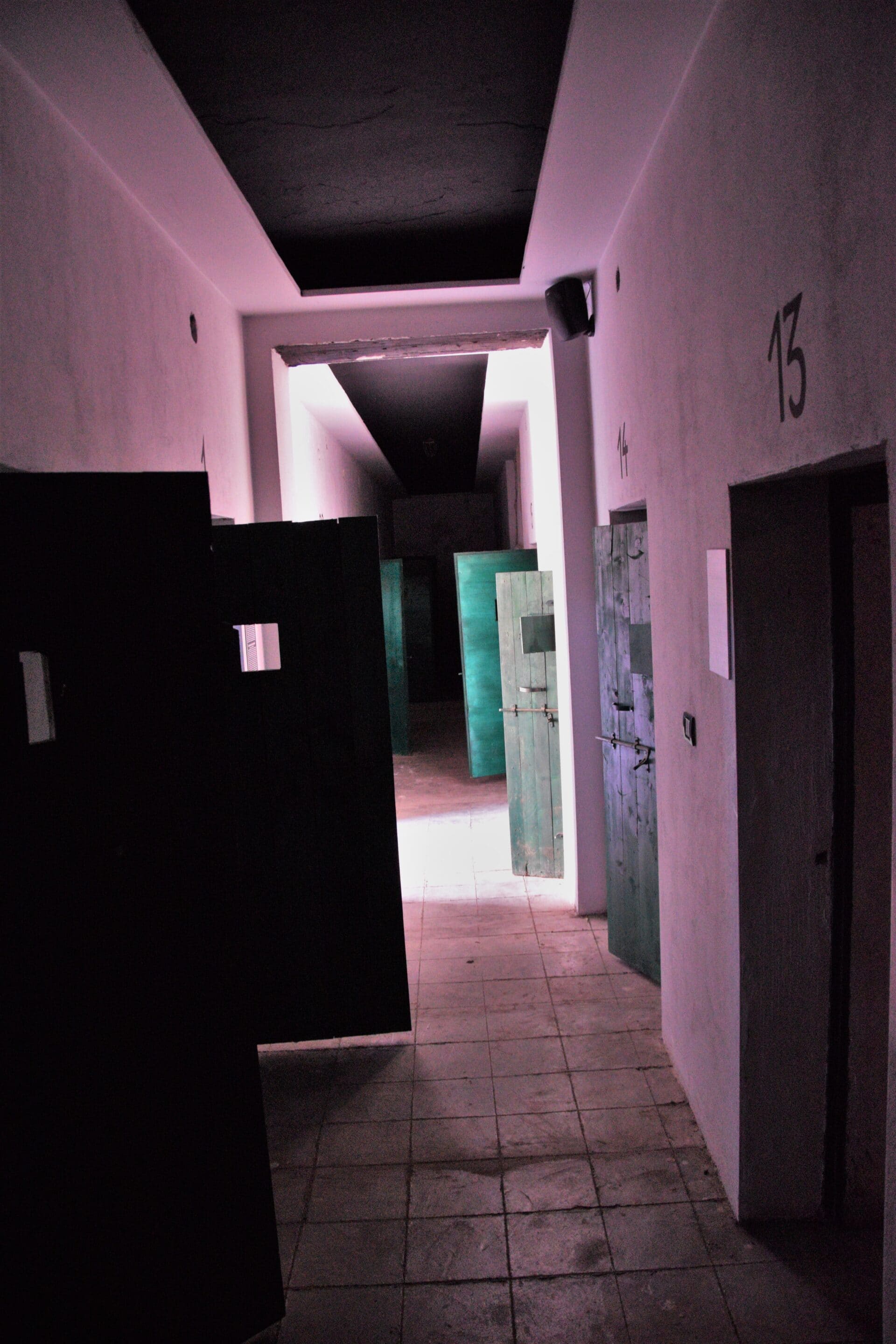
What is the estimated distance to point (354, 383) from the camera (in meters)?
7.66

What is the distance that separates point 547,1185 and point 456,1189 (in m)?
0.29

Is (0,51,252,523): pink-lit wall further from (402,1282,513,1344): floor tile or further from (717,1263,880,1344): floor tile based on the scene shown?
(717,1263,880,1344): floor tile

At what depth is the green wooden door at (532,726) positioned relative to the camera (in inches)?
238

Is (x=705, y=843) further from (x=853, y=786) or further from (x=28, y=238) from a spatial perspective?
(x=28, y=238)

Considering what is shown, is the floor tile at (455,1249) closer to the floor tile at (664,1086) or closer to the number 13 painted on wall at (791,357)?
the floor tile at (664,1086)

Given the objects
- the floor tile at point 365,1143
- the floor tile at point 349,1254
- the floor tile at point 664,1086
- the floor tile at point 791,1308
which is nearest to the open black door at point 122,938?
the floor tile at point 349,1254

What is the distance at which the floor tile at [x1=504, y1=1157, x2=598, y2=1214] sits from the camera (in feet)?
9.86

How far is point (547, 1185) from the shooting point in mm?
3107

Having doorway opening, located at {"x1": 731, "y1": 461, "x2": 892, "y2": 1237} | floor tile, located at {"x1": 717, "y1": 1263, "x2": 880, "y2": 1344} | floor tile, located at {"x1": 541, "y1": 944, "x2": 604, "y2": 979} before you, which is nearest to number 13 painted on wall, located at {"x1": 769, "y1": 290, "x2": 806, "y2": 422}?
doorway opening, located at {"x1": 731, "y1": 461, "x2": 892, "y2": 1237}

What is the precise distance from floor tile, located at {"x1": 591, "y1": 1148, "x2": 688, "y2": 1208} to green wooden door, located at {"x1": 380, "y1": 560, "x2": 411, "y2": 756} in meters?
7.27

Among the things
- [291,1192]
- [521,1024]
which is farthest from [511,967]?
[291,1192]

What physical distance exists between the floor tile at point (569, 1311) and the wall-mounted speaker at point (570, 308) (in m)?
3.92

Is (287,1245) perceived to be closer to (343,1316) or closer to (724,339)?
(343,1316)

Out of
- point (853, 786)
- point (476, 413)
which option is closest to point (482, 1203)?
point (853, 786)
